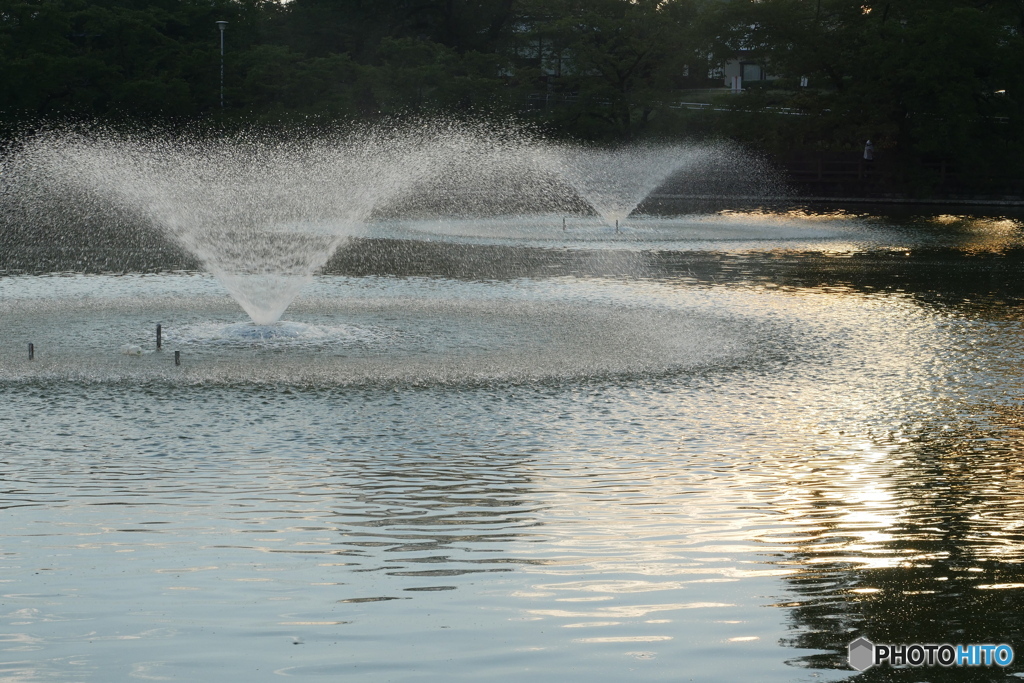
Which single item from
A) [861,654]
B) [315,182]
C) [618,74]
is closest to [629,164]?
[618,74]

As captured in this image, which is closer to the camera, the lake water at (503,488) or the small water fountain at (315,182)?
the lake water at (503,488)

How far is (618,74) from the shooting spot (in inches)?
2591

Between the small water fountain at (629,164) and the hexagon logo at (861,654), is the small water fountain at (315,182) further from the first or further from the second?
the hexagon logo at (861,654)

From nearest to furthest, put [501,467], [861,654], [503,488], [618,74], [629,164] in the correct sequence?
[861,654] → [503,488] → [501,467] → [629,164] → [618,74]

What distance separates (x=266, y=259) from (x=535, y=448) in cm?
2002

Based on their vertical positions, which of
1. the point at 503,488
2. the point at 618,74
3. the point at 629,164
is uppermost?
the point at 618,74

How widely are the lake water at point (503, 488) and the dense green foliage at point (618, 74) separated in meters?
36.9

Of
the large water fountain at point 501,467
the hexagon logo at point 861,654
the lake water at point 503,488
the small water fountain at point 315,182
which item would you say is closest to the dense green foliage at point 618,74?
the small water fountain at point 315,182

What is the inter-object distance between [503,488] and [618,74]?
187 ft

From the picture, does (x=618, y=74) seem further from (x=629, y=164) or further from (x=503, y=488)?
(x=503, y=488)

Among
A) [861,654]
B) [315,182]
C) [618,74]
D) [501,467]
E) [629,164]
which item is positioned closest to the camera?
[861,654]

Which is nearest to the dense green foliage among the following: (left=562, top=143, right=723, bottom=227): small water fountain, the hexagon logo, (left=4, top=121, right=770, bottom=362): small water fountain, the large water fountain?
(left=562, top=143, right=723, bottom=227): small water fountain

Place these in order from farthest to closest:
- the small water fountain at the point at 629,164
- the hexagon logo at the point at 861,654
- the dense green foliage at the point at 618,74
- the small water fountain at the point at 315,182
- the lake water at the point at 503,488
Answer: the small water fountain at the point at 629,164 → the dense green foliage at the point at 618,74 → the small water fountain at the point at 315,182 → the lake water at the point at 503,488 → the hexagon logo at the point at 861,654

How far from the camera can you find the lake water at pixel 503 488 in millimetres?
7559
